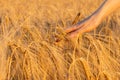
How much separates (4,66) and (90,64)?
0.38 metres

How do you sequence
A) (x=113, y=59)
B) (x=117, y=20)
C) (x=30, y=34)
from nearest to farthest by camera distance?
1. (x=113, y=59)
2. (x=30, y=34)
3. (x=117, y=20)

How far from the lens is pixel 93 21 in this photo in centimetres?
117

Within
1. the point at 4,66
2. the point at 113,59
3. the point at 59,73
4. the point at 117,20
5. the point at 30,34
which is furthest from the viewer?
the point at 117,20

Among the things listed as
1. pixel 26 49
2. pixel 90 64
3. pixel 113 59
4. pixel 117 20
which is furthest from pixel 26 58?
pixel 117 20

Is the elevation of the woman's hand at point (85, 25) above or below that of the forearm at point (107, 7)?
below

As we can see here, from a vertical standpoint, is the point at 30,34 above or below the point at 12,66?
above

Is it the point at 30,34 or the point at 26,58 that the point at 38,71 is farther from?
the point at 30,34

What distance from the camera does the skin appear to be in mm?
1158

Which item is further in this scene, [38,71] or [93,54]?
[93,54]

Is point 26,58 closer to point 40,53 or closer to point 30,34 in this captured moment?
point 40,53

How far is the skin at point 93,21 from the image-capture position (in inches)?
45.6

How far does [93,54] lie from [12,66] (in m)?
0.35

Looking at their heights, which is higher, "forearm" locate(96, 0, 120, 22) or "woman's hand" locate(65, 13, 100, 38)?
"forearm" locate(96, 0, 120, 22)

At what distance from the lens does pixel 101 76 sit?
1.31 meters
